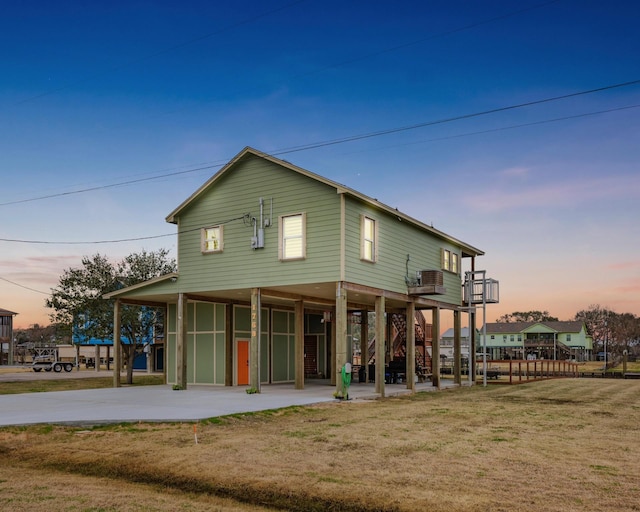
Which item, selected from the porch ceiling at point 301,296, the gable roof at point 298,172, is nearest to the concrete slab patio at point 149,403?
the porch ceiling at point 301,296

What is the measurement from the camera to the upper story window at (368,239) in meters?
21.2

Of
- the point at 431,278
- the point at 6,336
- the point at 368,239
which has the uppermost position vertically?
the point at 368,239

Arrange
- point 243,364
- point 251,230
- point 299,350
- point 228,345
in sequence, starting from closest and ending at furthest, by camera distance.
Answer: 1. point 251,230
2. point 299,350
3. point 228,345
4. point 243,364

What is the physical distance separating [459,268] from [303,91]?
45.8ft

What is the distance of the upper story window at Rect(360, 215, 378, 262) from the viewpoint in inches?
836

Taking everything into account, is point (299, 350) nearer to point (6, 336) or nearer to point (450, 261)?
point (450, 261)

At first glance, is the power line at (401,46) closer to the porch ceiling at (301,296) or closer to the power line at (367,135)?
the power line at (367,135)

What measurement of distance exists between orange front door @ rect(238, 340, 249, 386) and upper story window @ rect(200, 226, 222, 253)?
17.5 feet

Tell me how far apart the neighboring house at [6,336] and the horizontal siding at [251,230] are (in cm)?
6233

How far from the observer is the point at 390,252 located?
76.3 ft

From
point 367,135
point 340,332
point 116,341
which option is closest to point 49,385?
point 116,341

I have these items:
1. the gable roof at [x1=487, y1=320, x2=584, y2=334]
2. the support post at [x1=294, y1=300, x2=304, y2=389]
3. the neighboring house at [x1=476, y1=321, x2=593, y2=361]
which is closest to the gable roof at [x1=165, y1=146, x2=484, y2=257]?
the support post at [x1=294, y1=300, x2=304, y2=389]

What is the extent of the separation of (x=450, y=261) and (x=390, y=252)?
287 inches

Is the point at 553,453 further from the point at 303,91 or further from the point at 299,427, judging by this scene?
the point at 303,91
